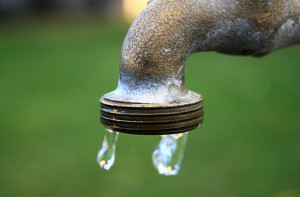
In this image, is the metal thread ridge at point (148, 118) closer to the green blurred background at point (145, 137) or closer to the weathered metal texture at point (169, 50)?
the weathered metal texture at point (169, 50)

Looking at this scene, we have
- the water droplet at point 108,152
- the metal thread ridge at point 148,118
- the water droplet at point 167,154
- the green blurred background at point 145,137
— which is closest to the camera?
the metal thread ridge at point 148,118

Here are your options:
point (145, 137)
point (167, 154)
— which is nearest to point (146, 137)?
point (145, 137)

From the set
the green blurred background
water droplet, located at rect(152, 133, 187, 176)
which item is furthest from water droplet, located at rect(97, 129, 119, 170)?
the green blurred background

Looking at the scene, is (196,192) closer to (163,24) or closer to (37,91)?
(163,24)

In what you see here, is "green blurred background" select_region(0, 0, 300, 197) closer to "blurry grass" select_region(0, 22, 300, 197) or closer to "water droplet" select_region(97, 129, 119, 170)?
"blurry grass" select_region(0, 22, 300, 197)

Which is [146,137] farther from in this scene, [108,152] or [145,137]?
[108,152]

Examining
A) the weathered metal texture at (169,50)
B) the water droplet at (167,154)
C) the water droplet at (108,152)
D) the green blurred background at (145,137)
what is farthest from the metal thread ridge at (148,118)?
the green blurred background at (145,137)
